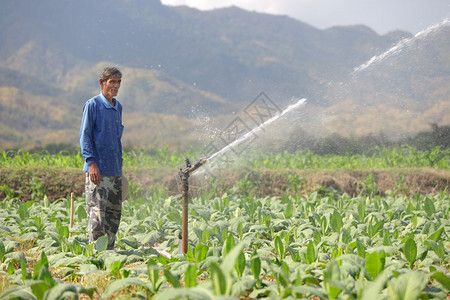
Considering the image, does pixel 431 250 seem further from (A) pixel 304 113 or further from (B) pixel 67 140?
(B) pixel 67 140

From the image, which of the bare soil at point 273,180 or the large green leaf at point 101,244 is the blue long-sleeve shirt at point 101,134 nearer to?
the large green leaf at point 101,244

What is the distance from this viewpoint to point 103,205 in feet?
15.4

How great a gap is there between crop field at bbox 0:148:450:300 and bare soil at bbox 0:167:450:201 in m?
0.81

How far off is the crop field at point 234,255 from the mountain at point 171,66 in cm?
523

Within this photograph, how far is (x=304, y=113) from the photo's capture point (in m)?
8.53

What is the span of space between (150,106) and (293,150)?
1587 inches

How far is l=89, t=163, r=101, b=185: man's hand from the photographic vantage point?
14.9 feet

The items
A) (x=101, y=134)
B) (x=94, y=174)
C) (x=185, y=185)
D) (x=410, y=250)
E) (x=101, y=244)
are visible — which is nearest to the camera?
(x=410, y=250)

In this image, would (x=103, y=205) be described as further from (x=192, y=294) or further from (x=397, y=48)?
(x=397, y=48)

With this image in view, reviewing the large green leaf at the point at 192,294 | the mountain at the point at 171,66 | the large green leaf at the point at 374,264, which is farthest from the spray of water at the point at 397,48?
the large green leaf at the point at 192,294

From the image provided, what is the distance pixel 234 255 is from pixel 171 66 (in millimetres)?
79339

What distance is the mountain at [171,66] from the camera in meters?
22.0

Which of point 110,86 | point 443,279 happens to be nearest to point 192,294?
point 443,279

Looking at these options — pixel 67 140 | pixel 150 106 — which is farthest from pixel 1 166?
pixel 150 106
